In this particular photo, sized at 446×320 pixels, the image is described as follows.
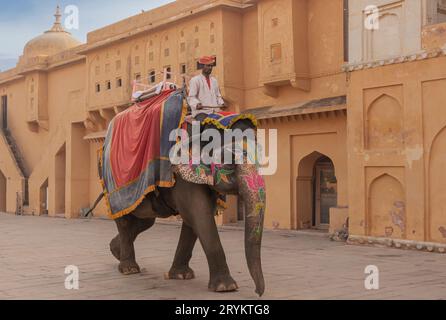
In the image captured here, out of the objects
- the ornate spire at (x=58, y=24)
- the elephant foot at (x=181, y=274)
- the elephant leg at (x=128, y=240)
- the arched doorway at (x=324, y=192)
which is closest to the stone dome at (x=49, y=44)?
the ornate spire at (x=58, y=24)

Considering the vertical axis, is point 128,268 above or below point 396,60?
below

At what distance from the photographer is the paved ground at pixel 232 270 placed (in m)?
7.49

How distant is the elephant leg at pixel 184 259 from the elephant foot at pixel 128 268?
79cm

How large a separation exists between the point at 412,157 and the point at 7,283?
855cm

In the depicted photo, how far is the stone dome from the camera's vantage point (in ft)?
106

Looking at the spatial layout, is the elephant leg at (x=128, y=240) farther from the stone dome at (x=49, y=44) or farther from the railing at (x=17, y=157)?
the stone dome at (x=49, y=44)

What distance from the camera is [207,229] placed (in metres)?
7.26

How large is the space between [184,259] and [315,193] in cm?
998

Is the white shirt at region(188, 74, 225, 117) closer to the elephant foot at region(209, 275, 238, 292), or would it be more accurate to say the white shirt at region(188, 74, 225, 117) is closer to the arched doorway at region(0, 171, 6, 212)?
the elephant foot at region(209, 275, 238, 292)

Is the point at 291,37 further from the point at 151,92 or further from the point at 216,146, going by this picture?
the point at 216,146

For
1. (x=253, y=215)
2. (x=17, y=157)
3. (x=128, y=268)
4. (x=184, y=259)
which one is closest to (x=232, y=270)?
(x=184, y=259)

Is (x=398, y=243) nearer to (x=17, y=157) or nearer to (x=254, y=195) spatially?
(x=254, y=195)

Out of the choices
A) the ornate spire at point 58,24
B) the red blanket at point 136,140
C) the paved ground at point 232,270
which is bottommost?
the paved ground at point 232,270

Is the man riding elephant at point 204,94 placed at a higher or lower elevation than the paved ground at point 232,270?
higher
